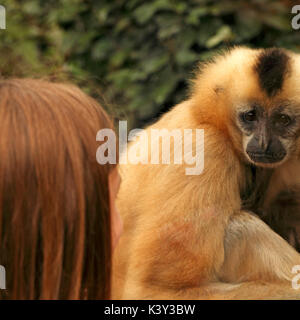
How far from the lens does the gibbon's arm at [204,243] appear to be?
8.72ft

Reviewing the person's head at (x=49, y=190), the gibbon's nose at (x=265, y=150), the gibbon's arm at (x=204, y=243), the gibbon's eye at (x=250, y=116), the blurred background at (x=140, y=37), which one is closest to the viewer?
the person's head at (x=49, y=190)

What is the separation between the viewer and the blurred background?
17.0 ft

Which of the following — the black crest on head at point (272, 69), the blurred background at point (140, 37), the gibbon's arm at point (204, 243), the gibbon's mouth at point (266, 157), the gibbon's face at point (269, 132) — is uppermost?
the blurred background at point (140, 37)

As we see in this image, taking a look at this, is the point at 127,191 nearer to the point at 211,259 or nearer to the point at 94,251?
the point at 211,259

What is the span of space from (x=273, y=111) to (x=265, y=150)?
0.72 feet

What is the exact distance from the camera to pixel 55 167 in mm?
1309

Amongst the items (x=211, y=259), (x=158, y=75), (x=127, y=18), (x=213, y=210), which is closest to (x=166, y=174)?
(x=213, y=210)

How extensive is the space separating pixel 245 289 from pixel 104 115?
155 centimetres

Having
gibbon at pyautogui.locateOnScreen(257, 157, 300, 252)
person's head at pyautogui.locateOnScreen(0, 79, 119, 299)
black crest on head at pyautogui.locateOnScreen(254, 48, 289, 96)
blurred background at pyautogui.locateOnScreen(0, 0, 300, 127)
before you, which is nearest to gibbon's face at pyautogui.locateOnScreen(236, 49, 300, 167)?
black crest on head at pyautogui.locateOnScreen(254, 48, 289, 96)

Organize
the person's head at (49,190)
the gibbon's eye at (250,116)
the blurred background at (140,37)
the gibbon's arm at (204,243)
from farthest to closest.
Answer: the blurred background at (140,37), the gibbon's eye at (250,116), the gibbon's arm at (204,243), the person's head at (49,190)

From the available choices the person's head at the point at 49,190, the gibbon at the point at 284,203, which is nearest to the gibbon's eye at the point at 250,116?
the gibbon at the point at 284,203

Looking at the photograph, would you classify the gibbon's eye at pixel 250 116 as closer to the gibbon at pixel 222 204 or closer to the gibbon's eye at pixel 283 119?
the gibbon at pixel 222 204

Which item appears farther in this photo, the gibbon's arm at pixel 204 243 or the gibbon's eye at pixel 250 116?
the gibbon's eye at pixel 250 116

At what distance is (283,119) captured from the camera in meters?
2.86
